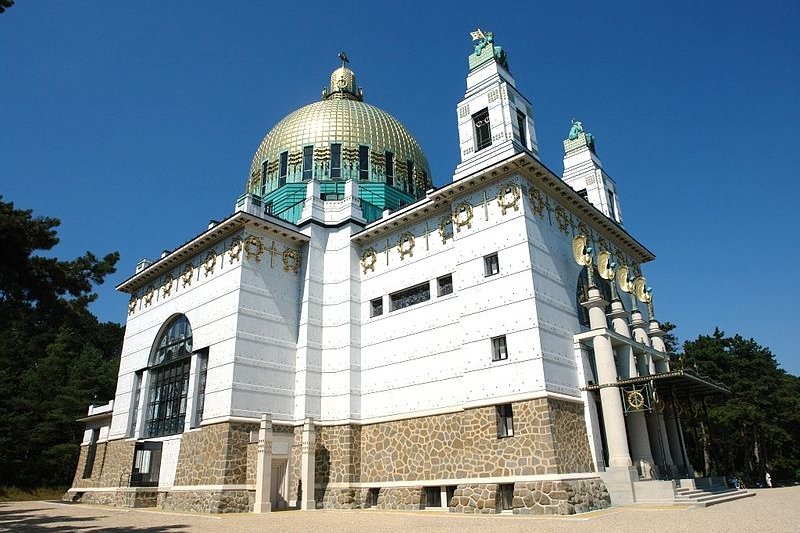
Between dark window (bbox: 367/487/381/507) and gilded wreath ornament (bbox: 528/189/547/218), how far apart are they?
513 inches

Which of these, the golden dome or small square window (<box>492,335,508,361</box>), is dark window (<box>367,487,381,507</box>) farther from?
the golden dome

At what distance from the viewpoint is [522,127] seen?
23.5 meters

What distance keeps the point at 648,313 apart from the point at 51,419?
143ft

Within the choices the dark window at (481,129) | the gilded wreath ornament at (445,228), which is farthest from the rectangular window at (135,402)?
the dark window at (481,129)

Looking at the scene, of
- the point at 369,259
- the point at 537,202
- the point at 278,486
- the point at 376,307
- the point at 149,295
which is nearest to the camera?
the point at 537,202

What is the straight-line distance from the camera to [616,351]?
21.7 metres

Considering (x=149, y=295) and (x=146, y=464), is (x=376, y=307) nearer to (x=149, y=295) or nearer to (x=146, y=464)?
(x=146, y=464)

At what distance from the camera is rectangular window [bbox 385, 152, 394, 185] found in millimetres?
32219

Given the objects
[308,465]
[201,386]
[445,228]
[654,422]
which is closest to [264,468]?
[308,465]

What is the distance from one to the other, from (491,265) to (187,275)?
1570 cm

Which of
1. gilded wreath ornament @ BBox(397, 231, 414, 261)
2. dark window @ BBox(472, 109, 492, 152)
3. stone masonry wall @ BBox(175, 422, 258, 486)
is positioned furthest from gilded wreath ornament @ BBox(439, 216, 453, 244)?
stone masonry wall @ BBox(175, 422, 258, 486)

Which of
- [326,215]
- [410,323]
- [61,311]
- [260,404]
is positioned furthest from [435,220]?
[61,311]

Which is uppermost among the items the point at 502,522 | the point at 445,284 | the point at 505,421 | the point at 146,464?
the point at 445,284

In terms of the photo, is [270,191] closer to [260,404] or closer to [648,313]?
[260,404]
